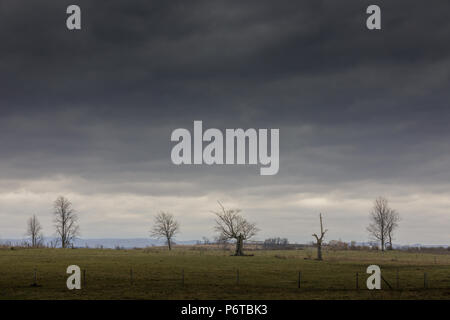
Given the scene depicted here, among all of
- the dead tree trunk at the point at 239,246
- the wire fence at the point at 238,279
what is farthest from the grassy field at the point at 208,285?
the dead tree trunk at the point at 239,246

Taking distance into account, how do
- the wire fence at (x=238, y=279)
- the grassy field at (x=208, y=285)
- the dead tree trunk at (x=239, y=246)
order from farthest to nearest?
the dead tree trunk at (x=239, y=246) → the wire fence at (x=238, y=279) → the grassy field at (x=208, y=285)

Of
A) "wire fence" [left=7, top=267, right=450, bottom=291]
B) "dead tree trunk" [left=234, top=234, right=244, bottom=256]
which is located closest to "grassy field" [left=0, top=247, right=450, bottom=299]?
"wire fence" [left=7, top=267, right=450, bottom=291]

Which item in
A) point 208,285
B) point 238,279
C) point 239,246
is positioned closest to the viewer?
point 208,285

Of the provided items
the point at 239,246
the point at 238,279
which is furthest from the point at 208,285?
the point at 239,246

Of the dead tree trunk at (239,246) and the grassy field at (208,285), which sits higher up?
the grassy field at (208,285)

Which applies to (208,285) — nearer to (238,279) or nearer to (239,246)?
(238,279)

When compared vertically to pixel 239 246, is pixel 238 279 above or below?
above

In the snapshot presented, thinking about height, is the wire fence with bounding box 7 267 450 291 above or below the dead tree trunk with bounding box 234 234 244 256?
above

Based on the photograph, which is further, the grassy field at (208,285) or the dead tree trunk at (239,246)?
the dead tree trunk at (239,246)

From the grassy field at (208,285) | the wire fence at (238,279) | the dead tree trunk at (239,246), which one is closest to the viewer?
the grassy field at (208,285)

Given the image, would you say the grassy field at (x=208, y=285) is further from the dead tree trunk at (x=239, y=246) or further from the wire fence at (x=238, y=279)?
the dead tree trunk at (x=239, y=246)

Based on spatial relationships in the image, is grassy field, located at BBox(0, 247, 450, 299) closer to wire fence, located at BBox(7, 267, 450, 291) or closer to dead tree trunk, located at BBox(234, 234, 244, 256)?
wire fence, located at BBox(7, 267, 450, 291)
